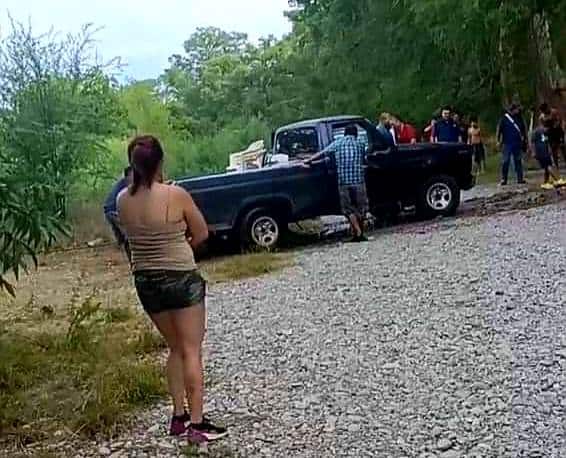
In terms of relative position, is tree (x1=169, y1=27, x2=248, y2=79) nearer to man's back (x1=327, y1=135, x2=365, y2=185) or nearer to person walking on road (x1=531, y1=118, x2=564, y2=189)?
person walking on road (x1=531, y1=118, x2=564, y2=189)

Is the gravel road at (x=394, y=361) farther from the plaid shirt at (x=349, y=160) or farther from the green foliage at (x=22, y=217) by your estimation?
the plaid shirt at (x=349, y=160)

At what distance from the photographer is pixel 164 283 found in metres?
5.32

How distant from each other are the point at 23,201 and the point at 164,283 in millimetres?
848

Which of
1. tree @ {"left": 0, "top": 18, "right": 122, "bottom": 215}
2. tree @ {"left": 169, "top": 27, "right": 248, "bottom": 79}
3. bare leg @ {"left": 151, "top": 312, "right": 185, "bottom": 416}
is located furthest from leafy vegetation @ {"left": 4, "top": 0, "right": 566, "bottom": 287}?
tree @ {"left": 169, "top": 27, "right": 248, "bottom": 79}

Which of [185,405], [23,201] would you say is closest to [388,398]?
[185,405]

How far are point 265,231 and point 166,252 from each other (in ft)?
29.7

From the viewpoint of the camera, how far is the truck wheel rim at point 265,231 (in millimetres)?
14281

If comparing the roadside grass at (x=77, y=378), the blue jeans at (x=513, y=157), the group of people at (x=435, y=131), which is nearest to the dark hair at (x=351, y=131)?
A: the group of people at (x=435, y=131)

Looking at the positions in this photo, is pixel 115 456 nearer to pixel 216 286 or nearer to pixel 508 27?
pixel 216 286

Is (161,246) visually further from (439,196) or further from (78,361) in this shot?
(439,196)

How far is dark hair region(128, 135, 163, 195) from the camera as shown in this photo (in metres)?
5.31

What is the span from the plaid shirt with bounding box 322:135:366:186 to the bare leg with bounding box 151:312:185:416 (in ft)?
27.2

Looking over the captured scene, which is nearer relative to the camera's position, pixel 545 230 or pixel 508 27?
pixel 545 230

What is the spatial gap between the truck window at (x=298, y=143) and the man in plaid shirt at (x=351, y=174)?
103 cm
